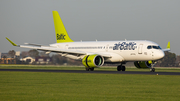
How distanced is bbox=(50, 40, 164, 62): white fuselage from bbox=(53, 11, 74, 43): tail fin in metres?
5.65

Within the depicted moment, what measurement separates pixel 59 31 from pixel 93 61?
14.5 metres

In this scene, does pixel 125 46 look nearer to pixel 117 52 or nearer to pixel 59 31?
pixel 117 52

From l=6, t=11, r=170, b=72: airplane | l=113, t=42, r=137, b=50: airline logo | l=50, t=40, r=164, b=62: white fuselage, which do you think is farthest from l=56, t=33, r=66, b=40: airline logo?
l=113, t=42, r=137, b=50: airline logo

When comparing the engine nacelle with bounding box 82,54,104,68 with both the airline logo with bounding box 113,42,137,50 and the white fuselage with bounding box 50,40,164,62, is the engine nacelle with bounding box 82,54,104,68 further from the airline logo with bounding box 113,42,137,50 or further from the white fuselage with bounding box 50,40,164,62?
the airline logo with bounding box 113,42,137,50

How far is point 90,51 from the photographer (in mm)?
46656

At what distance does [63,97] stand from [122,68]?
29888 mm

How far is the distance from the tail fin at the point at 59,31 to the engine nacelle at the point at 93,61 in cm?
1134

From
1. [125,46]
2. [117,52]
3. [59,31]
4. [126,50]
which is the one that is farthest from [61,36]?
[126,50]

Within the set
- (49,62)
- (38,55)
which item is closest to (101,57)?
(49,62)

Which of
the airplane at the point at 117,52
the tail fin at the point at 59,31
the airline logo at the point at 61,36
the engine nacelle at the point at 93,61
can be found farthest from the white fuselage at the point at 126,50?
the airline logo at the point at 61,36

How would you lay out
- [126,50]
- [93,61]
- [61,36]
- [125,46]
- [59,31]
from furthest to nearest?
[59,31], [61,36], [125,46], [126,50], [93,61]

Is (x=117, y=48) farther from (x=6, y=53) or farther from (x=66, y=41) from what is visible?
(x=6, y=53)

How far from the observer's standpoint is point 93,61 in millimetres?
40188

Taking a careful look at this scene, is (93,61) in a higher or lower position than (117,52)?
lower
